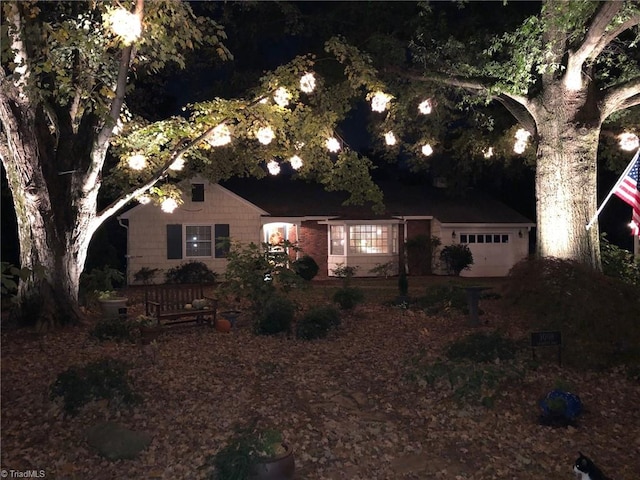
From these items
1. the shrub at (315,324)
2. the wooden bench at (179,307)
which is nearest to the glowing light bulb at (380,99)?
the shrub at (315,324)

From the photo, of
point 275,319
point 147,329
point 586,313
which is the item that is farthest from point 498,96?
point 147,329

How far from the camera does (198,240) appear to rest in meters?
23.5

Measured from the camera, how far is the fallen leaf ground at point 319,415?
5762mm

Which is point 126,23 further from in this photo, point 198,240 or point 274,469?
point 198,240

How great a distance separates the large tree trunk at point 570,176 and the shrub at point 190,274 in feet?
44.4

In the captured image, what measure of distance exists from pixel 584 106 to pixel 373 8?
20.1 feet

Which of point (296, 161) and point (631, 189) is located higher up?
point (296, 161)

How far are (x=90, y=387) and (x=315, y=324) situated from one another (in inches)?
186

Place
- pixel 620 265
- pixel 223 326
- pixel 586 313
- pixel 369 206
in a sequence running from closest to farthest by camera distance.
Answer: pixel 586 313 → pixel 223 326 → pixel 620 265 → pixel 369 206

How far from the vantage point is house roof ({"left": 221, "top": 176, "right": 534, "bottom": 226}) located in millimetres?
25278

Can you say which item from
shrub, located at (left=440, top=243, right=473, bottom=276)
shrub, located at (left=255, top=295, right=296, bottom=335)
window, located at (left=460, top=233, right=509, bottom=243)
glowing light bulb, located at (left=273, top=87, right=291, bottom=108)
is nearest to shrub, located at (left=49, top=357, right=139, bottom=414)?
shrub, located at (left=255, top=295, right=296, bottom=335)

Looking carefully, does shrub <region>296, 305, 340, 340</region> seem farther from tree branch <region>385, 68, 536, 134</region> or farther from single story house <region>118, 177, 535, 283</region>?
single story house <region>118, 177, 535, 283</region>

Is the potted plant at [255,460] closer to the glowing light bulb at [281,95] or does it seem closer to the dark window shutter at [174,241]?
the glowing light bulb at [281,95]

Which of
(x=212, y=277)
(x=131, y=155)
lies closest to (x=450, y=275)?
(x=212, y=277)
